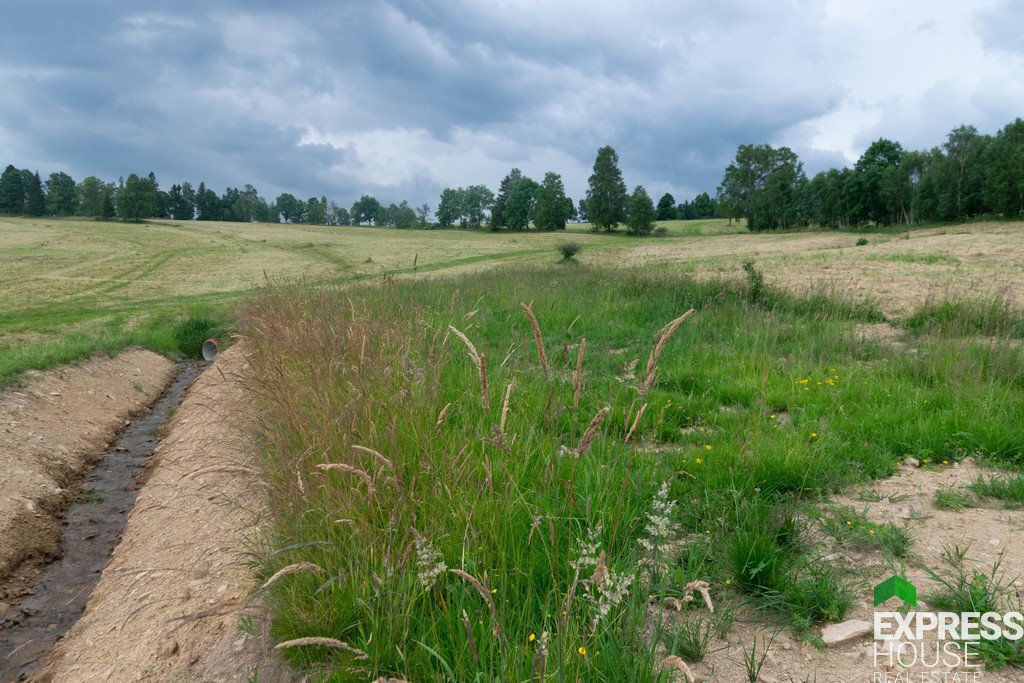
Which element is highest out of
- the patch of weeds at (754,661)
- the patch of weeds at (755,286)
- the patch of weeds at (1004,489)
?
the patch of weeds at (755,286)

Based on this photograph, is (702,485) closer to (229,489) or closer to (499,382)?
(499,382)

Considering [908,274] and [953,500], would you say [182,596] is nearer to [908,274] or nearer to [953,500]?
[953,500]

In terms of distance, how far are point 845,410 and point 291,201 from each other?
130147 mm

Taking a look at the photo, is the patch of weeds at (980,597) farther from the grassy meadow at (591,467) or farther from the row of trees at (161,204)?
the row of trees at (161,204)

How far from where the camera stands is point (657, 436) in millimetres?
4516

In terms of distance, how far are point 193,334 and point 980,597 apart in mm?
18137

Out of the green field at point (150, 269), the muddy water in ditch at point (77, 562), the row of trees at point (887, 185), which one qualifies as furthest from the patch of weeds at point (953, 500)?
the row of trees at point (887, 185)

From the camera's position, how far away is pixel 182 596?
13.1 ft

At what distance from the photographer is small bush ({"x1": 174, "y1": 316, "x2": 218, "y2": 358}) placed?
16188mm

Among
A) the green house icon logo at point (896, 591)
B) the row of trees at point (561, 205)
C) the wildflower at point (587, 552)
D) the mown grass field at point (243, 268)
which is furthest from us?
the row of trees at point (561, 205)

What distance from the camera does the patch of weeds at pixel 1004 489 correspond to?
11.6ft

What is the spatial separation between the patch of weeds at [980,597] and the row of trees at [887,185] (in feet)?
192

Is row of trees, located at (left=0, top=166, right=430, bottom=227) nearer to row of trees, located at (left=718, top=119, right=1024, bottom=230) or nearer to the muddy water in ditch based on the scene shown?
row of trees, located at (left=718, top=119, right=1024, bottom=230)

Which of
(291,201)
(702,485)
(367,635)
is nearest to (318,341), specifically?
(367,635)
